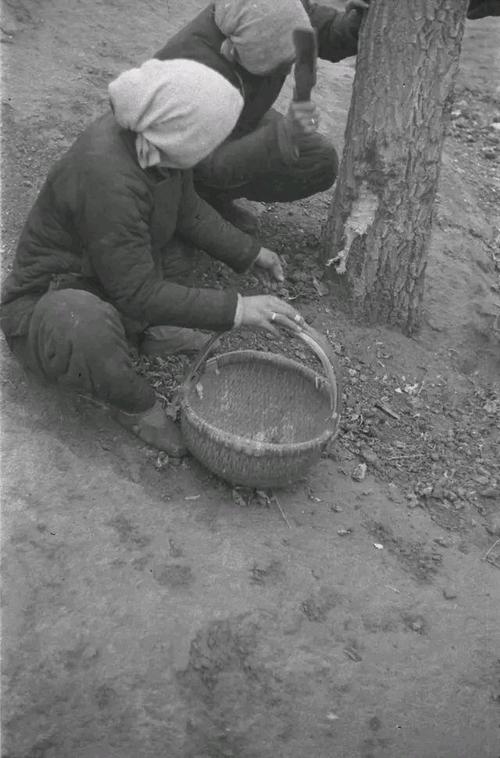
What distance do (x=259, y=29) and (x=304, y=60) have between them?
554 millimetres

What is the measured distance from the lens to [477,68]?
7.34 meters

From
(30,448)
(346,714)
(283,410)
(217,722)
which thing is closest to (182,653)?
(217,722)

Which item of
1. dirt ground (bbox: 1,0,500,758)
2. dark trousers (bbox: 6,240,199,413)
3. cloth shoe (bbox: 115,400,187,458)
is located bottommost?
dirt ground (bbox: 1,0,500,758)

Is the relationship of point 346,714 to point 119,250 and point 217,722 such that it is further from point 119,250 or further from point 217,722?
point 119,250

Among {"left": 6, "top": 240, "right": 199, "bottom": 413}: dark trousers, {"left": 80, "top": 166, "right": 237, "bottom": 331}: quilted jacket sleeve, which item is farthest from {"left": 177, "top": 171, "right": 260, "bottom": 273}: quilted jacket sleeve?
{"left": 6, "top": 240, "right": 199, "bottom": 413}: dark trousers

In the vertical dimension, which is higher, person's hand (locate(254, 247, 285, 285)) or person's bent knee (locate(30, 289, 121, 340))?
person's bent knee (locate(30, 289, 121, 340))

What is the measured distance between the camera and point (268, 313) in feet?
10.0

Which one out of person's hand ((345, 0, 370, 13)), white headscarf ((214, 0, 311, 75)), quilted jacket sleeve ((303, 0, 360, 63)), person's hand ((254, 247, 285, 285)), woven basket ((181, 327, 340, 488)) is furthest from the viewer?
quilted jacket sleeve ((303, 0, 360, 63))

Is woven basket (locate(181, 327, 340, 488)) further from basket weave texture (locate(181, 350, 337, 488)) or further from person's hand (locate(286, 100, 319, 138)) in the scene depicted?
person's hand (locate(286, 100, 319, 138))

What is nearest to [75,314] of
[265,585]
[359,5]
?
[265,585]

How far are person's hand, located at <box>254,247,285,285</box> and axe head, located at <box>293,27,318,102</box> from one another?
2.47ft

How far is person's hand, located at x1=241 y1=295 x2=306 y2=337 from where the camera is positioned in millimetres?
3035

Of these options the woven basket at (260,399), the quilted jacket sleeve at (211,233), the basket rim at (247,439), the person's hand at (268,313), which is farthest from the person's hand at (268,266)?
the person's hand at (268,313)

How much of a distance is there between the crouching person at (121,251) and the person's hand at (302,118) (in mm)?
565
